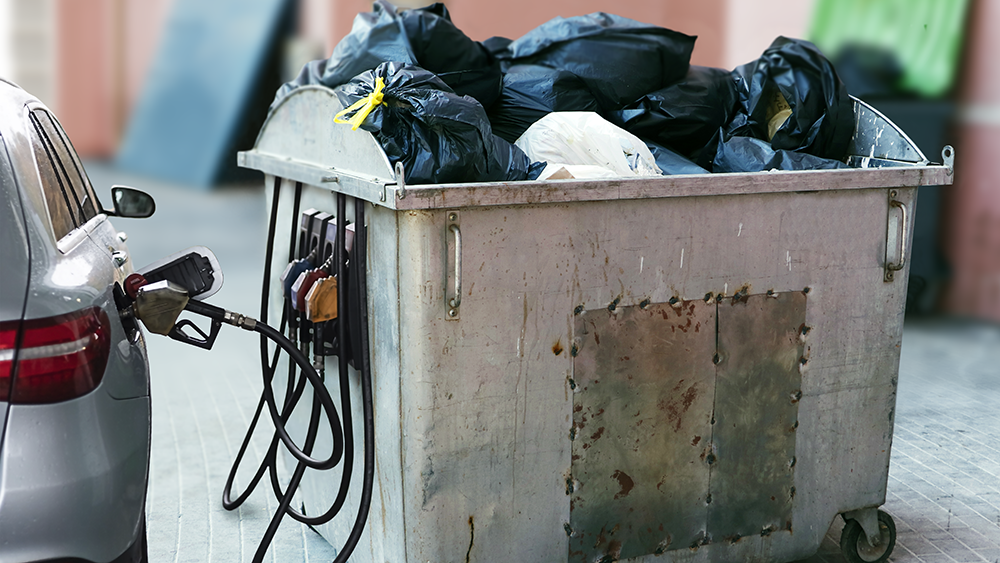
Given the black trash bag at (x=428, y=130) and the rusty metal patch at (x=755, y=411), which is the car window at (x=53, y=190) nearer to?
the black trash bag at (x=428, y=130)

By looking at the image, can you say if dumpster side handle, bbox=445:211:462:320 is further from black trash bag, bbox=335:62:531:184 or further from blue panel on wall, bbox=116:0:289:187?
blue panel on wall, bbox=116:0:289:187

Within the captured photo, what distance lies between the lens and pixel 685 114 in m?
3.16

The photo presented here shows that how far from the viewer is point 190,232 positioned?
823cm

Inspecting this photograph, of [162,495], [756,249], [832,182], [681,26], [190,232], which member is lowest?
[162,495]

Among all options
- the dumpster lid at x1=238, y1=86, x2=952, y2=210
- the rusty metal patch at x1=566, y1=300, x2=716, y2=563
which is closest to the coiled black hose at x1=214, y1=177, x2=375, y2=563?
the dumpster lid at x1=238, y1=86, x2=952, y2=210

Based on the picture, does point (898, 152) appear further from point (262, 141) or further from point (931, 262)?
point (931, 262)

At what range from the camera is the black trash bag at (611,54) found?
3.16 metres

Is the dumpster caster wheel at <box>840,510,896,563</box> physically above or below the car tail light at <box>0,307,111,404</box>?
below

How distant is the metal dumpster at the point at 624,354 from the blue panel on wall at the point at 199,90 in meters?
5.35

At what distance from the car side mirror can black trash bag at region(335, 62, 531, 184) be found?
0.98m

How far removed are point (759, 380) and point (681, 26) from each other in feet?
16.0

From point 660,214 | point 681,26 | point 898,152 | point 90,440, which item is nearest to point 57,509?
point 90,440

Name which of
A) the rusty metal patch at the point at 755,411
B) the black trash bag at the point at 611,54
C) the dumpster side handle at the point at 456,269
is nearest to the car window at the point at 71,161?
the dumpster side handle at the point at 456,269

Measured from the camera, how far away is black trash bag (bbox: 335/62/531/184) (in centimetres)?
234
